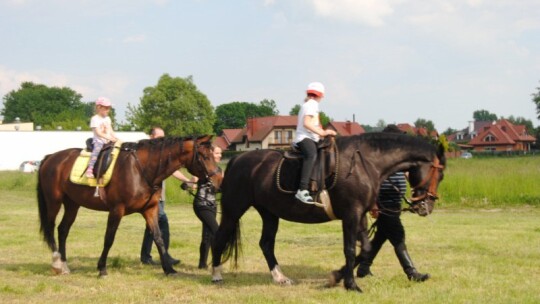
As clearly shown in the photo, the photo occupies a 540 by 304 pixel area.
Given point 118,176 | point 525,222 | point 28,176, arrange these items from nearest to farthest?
point 118,176
point 525,222
point 28,176

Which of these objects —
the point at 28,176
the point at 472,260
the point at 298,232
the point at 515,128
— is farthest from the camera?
the point at 515,128

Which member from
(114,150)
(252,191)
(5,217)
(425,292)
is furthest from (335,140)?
(5,217)

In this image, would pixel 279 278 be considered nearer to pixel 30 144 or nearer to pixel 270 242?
pixel 270 242

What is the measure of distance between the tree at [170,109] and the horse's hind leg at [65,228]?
78.9m

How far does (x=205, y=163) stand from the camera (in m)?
10.5

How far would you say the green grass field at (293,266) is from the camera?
8.71 metres

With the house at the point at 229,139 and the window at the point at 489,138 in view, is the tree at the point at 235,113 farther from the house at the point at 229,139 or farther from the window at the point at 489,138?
the window at the point at 489,138

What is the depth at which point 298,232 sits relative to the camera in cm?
1659

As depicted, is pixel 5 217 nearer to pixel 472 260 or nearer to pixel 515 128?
pixel 472 260

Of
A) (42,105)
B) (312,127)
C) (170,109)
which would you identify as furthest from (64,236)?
(42,105)

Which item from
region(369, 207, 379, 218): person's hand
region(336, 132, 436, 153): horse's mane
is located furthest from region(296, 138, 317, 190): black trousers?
region(369, 207, 379, 218): person's hand

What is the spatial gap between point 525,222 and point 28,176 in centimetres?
2878

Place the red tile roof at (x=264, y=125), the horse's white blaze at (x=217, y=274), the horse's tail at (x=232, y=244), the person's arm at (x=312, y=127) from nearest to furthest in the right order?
the person's arm at (x=312, y=127) < the horse's white blaze at (x=217, y=274) < the horse's tail at (x=232, y=244) < the red tile roof at (x=264, y=125)

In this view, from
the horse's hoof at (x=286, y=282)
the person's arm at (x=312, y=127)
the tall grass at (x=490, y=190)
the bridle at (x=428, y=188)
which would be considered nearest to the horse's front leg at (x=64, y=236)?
the horse's hoof at (x=286, y=282)
